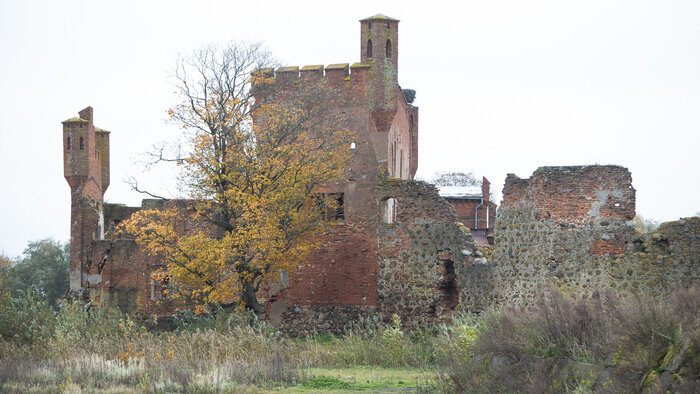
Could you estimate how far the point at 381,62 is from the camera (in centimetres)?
2633

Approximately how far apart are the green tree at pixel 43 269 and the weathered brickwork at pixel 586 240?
3007cm

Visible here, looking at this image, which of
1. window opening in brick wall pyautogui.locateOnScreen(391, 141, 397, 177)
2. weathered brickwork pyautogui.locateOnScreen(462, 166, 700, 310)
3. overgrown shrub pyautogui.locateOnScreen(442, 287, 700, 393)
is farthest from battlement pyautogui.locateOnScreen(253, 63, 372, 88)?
overgrown shrub pyautogui.locateOnScreen(442, 287, 700, 393)

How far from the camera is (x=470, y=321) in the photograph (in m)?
18.9

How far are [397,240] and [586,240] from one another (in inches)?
297

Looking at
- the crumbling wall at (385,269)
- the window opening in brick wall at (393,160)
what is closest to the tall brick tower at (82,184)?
the crumbling wall at (385,269)

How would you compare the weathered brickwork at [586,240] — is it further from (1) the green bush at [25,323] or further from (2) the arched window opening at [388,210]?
(1) the green bush at [25,323]

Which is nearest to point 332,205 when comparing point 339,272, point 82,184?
point 339,272

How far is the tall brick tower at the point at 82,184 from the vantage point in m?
32.9

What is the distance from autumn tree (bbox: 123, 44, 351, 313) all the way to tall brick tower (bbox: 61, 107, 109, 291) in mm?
9152

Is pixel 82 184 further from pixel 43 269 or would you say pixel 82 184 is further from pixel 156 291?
pixel 43 269

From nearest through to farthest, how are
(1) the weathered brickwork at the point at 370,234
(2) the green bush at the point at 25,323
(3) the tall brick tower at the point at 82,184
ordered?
1. (2) the green bush at the point at 25,323
2. (1) the weathered brickwork at the point at 370,234
3. (3) the tall brick tower at the point at 82,184

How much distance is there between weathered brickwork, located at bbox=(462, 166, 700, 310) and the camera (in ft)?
55.4

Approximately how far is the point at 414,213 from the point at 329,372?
9115 millimetres

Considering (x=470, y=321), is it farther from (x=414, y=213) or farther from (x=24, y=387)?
(x=24, y=387)
